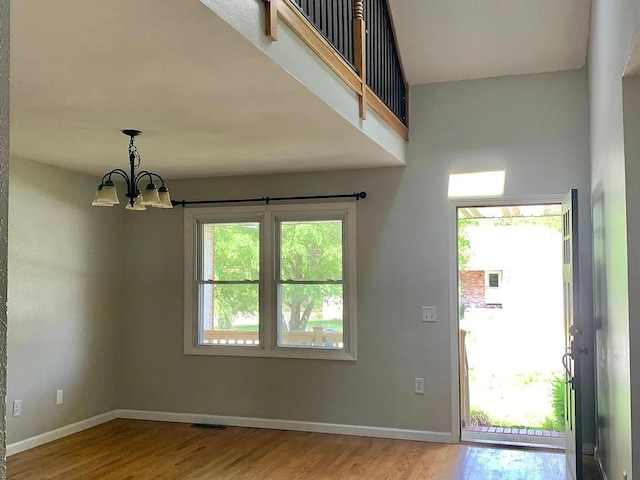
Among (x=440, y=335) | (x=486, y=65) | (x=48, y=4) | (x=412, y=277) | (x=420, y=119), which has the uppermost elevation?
(x=486, y=65)

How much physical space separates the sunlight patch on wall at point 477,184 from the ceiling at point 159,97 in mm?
537

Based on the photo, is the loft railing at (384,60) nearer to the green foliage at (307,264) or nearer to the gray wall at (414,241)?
the gray wall at (414,241)

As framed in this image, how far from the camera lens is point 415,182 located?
206 inches

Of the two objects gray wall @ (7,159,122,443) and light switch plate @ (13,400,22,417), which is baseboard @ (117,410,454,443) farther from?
light switch plate @ (13,400,22,417)

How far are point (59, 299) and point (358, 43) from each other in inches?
128

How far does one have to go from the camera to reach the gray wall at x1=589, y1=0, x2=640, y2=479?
9.03 ft

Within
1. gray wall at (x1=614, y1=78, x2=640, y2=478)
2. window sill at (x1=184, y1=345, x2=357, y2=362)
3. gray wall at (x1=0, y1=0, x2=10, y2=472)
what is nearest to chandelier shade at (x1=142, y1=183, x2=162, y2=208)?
window sill at (x1=184, y1=345, x2=357, y2=362)

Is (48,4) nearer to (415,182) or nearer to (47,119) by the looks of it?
(47,119)

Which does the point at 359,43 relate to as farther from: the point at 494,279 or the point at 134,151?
the point at 494,279

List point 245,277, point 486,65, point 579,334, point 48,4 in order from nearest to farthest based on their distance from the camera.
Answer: point 48,4 → point 579,334 → point 486,65 → point 245,277

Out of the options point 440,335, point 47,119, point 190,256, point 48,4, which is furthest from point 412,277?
point 48,4

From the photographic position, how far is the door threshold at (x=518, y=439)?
16.4 ft

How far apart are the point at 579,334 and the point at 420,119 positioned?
2.24 m

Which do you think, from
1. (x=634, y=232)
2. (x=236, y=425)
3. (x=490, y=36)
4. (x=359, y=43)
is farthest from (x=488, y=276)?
(x=634, y=232)
